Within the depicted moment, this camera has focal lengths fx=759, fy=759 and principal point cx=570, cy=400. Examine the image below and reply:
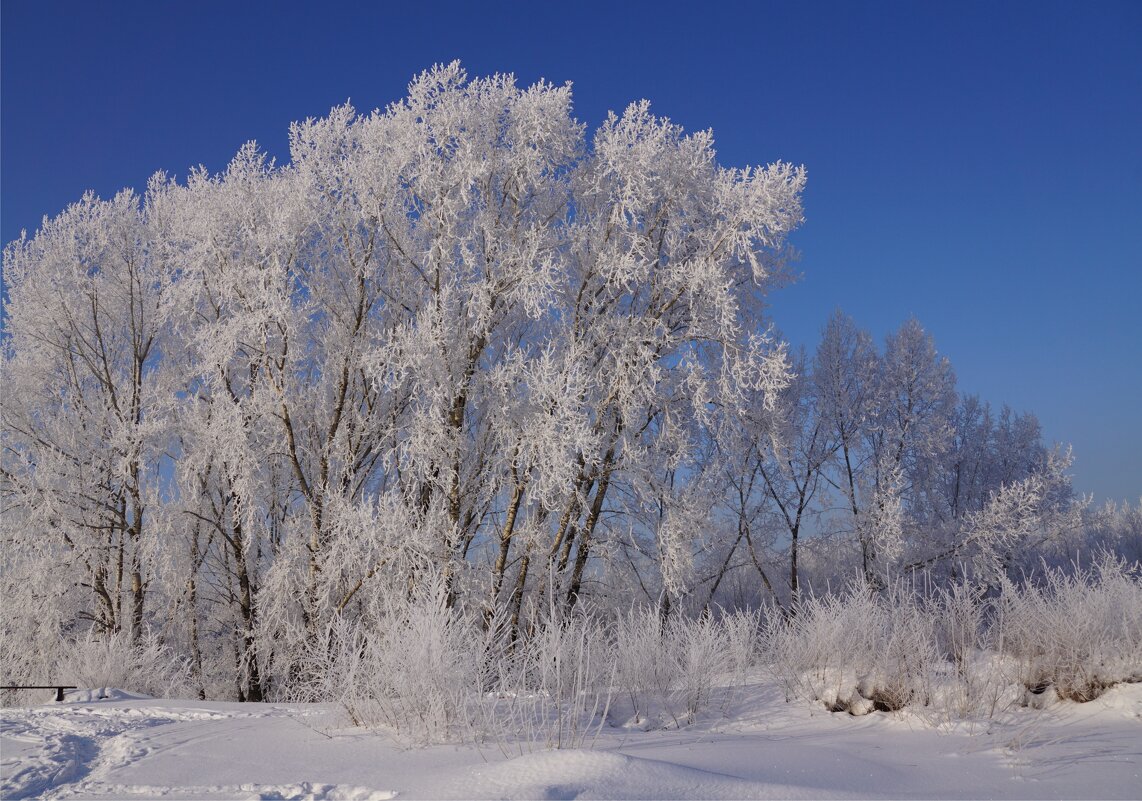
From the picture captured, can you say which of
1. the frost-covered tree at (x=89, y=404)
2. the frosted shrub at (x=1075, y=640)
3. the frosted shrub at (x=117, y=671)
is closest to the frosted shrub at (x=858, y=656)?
the frosted shrub at (x=1075, y=640)

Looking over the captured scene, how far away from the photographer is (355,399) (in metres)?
13.4

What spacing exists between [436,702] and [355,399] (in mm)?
9094

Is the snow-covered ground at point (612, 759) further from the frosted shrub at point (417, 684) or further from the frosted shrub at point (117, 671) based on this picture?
the frosted shrub at point (117, 671)

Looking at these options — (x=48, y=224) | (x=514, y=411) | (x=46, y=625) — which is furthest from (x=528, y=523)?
(x=48, y=224)

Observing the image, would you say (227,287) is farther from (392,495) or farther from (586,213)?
(586,213)

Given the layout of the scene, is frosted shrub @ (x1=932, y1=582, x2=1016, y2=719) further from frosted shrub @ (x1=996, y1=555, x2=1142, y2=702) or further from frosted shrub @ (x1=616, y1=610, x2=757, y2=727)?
frosted shrub @ (x1=616, y1=610, x2=757, y2=727)

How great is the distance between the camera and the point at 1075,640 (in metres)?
6.50

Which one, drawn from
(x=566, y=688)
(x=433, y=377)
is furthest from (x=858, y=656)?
(x=433, y=377)

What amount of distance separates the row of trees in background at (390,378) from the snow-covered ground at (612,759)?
14.2 ft

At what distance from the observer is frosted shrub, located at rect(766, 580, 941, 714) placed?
6.30 meters

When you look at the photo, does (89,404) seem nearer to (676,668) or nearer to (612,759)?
(676,668)

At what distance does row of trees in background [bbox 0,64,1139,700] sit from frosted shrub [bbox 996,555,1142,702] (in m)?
4.78

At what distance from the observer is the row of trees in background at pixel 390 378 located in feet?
36.9

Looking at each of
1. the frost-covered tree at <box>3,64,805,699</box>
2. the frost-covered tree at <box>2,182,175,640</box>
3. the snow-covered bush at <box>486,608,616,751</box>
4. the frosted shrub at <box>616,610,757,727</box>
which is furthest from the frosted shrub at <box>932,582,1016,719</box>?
the frost-covered tree at <box>2,182,175,640</box>
